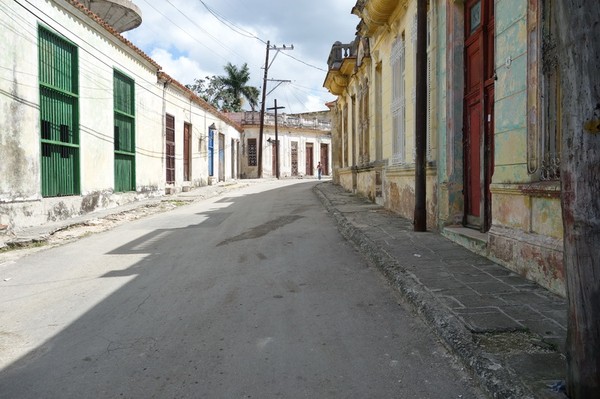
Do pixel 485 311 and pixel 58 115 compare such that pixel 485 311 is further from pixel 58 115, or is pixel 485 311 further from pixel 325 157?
pixel 325 157

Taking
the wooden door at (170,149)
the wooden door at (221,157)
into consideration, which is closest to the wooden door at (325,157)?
the wooden door at (221,157)

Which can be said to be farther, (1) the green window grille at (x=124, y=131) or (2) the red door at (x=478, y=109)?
(1) the green window grille at (x=124, y=131)

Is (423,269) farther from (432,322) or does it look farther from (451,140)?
(451,140)

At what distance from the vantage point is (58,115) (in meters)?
9.75

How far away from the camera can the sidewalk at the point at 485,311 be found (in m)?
2.44

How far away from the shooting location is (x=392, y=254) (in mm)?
5566

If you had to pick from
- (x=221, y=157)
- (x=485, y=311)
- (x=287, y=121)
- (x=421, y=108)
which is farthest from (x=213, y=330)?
(x=287, y=121)

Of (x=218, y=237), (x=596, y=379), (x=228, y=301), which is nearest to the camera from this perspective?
(x=596, y=379)

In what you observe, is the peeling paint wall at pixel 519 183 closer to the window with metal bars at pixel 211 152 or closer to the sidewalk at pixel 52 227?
A: the sidewalk at pixel 52 227

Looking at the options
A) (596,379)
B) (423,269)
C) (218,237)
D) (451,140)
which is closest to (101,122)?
(218,237)

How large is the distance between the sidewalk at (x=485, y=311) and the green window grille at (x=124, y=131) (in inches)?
361

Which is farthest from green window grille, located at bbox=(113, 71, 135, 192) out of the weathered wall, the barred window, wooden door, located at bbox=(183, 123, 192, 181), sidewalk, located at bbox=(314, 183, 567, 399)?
the weathered wall

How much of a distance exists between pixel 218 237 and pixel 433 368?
543 centimetres

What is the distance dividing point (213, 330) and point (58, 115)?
821cm
